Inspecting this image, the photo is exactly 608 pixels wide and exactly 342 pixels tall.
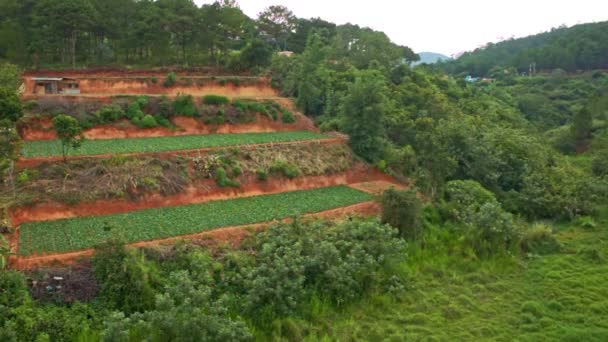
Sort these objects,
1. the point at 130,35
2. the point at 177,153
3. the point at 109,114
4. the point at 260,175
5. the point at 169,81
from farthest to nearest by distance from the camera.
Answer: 1. the point at 130,35
2. the point at 169,81
3. the point at 109,114
4. the point at 260,175
5. the point at 177,153

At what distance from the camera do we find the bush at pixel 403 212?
1942cm

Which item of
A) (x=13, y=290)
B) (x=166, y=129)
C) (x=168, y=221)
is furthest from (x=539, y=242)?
(x=166, y=129)

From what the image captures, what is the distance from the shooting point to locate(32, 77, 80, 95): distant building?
28969mm

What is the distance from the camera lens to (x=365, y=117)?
27.2 m

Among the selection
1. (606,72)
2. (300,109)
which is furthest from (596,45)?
(300,109)

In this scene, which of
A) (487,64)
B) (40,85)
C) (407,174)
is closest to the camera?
(407,174)

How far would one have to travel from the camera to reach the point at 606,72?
6391 cm

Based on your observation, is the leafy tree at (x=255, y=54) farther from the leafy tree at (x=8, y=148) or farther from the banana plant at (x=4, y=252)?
the banana plant at (x=4, y=252)

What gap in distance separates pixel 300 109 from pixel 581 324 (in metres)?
21.8

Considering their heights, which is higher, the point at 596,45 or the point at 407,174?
the point at 596,45

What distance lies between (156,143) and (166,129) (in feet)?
9.41

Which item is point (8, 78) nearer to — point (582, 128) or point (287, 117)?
point (287, 117)

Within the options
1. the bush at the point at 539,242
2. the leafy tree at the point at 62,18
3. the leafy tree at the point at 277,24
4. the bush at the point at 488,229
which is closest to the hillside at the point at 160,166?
the leafy tree at the point at 62,18

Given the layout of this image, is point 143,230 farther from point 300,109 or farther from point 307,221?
point 300,109
